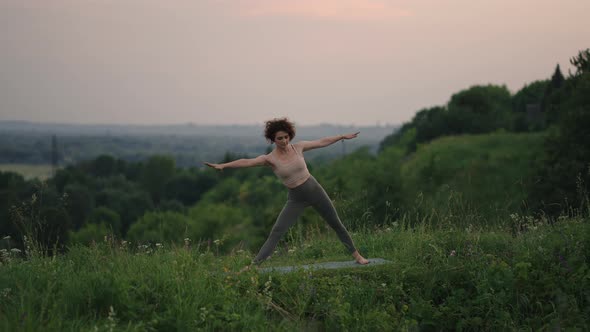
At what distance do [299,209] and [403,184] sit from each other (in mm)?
35980

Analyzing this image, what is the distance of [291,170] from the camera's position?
26.6ft

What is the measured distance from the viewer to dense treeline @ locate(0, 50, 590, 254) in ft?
34.2

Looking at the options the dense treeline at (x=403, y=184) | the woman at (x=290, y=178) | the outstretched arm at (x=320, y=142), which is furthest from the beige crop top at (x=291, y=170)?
the dense treeline at (x=403, y=184)

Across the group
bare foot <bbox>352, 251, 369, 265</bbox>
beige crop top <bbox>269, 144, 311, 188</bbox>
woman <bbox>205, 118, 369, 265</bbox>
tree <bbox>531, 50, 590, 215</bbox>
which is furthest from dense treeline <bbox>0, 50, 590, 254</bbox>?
bare foot <bbox>352, 251, 369, 265</bbox>

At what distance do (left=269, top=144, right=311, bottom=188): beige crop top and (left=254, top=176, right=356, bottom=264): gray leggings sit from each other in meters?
0.08

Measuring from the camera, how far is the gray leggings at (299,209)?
8.18m

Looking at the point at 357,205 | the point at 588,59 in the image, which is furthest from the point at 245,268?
the point at 588,59

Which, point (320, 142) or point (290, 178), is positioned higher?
point (320, 142)

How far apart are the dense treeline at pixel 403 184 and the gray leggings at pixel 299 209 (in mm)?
634

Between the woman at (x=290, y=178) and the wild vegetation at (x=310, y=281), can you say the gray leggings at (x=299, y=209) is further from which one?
the wild vegetation at (x=310, y=281)

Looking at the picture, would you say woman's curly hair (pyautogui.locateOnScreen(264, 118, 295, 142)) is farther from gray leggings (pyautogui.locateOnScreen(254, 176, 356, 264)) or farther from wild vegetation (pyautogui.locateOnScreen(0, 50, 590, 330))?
wild vegetation (pyautogui.locateOnScreen(0, 50, 590, 330))

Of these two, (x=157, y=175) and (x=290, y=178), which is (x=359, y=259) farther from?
(x=157, y=175)

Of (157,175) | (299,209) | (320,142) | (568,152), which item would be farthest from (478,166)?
(157,175)

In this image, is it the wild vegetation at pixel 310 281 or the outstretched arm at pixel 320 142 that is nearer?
the wild vegetation at pixel 310 281
